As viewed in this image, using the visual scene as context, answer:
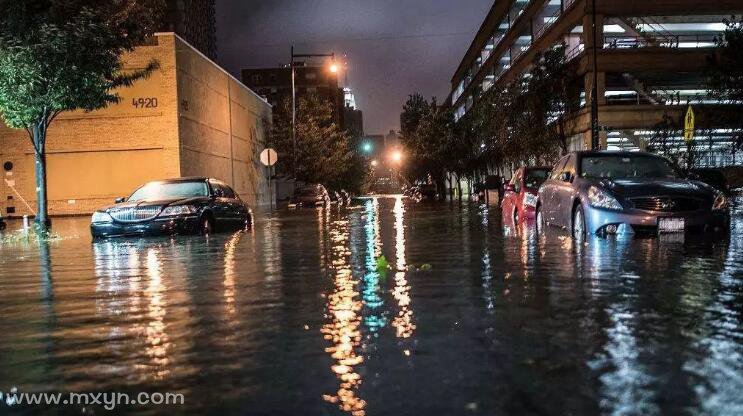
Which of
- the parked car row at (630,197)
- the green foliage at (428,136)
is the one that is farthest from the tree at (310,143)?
the parked car row at (630,197)

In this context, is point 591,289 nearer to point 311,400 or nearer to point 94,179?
point 311,400

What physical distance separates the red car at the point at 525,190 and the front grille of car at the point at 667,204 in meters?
5.87

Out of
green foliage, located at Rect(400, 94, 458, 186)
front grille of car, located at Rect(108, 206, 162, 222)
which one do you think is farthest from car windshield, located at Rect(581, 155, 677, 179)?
green foliage, located at Rect(400, 94, 458, 186)

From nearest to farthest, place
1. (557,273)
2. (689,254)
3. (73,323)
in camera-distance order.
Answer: (73,323) < (557,273) < (689,254)

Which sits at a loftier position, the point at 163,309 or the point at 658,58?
the point at 658,58

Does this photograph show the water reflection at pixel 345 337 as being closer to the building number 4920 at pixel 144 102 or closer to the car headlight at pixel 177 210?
the car headlight at pixel 177 210

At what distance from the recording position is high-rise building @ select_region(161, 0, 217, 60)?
12112 cm

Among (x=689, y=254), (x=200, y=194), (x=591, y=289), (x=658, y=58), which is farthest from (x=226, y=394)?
(x=658, y=58)

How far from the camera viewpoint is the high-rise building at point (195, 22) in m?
121

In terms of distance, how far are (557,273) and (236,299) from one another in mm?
3604

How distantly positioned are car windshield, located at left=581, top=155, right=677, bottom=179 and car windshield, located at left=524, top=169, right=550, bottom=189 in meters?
4.84

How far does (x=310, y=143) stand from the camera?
5816cm

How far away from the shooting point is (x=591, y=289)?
24.5 feet

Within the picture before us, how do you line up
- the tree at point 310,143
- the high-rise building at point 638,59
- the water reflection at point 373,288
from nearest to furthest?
the water reflection at point 373,288 → the high-rise building at point 638,59 → the tree at point 310,143
